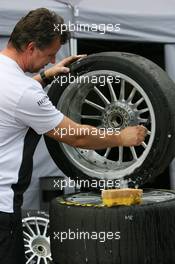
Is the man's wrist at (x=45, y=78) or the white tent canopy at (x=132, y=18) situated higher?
the white tent canopy at (x=132, y=18)

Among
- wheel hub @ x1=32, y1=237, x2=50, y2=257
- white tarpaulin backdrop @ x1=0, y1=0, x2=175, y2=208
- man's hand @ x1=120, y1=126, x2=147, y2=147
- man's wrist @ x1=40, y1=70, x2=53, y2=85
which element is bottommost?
wheel hub @ x1=32, y1=237, x2=50, y2=257

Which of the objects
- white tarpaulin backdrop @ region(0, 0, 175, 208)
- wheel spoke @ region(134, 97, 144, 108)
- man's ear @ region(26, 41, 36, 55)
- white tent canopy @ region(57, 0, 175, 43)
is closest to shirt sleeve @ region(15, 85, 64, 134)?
man's ear @ region(26, 41, 36, 55)

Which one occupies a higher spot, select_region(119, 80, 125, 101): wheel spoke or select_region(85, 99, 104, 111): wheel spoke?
select_region(119, 80, 125, 101): wheel spoke

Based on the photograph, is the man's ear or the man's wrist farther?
the man's wrist

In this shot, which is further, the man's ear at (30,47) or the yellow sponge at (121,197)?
the yellow sponge at (121,197)

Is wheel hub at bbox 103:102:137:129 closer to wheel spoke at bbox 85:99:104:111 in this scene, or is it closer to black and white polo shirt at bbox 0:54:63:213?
wheel spoke at bbox 85:99:104:111

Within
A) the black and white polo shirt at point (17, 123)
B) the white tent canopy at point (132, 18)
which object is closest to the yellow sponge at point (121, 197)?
the black and white polo shirt at point (17, 123)

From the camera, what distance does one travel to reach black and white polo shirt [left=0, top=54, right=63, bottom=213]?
7.14 ft

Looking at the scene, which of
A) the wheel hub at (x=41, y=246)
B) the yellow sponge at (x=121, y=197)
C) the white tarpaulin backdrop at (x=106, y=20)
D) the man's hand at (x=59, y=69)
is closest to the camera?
the yellow sponge at (x=121, y=197)

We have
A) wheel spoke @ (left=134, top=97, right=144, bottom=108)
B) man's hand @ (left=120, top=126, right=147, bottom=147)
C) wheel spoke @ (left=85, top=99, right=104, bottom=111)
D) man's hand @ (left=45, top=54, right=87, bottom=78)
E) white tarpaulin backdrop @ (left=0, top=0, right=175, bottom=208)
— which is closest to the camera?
man's hand @ (left=120, top=126, right=147, bottom=147)

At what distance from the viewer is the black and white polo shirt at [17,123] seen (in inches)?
85.7

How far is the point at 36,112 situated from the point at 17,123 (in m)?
0.09

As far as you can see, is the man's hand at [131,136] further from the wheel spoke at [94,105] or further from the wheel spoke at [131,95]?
the wheel spoke at [94,105]

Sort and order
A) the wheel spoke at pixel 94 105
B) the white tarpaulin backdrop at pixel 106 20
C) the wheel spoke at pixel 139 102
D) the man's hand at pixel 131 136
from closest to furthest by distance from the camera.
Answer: the man's hand at pixel 131 136
the wheel spoke at pixel 139 102
the wheel spoke at pixel 94 105
the white tarpaulin backdrop at pixel 106 20
